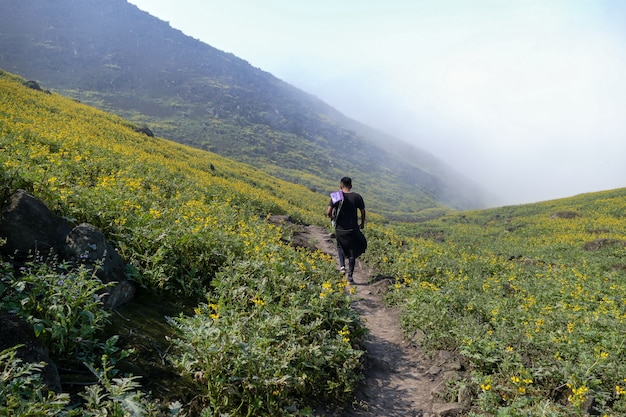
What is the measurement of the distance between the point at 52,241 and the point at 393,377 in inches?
248

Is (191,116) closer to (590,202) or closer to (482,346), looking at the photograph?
(590,202)

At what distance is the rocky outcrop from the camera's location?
496 cm

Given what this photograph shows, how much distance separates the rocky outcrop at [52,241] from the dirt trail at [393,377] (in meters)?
3.86

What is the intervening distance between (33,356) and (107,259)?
222 centimetres

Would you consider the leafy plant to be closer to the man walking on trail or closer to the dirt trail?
the dirt trail

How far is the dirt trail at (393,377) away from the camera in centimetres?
579

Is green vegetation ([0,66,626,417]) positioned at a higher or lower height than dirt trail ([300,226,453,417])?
higher

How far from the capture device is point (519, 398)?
5367mm

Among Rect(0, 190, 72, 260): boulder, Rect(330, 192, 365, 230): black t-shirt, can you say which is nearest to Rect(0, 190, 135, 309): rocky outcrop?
Rect(0, 190, 72, 260): boulder

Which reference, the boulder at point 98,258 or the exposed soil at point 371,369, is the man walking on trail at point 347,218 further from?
the boulder at point 98,258

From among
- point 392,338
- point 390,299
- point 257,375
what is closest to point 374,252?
point 390,299

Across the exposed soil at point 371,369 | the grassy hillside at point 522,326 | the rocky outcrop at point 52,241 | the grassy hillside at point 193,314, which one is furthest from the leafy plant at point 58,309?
the grassy hillside at point 522,326

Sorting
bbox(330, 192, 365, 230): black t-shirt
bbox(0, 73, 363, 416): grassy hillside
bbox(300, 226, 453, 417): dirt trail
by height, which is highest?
bbox(330, 192, 365, 230): black t-shirt

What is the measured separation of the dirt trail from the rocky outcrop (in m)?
3.86
